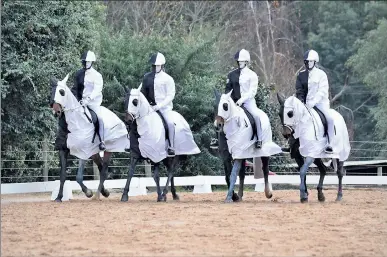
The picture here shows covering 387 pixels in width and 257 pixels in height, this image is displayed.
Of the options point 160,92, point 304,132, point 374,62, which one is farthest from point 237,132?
point 374,62

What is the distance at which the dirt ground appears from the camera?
15.3 metres

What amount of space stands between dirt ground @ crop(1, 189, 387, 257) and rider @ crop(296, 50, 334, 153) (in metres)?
1.81

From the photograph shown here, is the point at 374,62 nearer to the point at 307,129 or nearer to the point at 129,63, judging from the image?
the point at 129,63

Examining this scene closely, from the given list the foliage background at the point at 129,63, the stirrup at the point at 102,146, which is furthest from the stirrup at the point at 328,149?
the foliage background at the point at 129,63

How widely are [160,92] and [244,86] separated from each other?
1.66 metres

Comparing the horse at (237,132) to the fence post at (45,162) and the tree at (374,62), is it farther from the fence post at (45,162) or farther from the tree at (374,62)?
the tree at (374,62)

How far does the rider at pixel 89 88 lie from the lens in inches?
922

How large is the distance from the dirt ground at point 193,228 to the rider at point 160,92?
154cm

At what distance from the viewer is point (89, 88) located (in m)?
23.6

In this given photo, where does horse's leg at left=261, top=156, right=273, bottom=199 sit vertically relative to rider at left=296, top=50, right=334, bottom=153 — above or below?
below

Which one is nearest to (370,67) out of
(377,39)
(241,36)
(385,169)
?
(377,39)

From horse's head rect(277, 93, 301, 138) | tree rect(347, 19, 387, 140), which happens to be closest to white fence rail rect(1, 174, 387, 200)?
horse's head rect(277, 93, 301, 138)

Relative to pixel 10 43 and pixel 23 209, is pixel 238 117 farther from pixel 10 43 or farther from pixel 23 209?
pixel 10 43

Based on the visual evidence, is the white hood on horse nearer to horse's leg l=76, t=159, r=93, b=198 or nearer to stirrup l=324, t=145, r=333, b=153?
stirrup l=324, t=145, r=333, b=153
